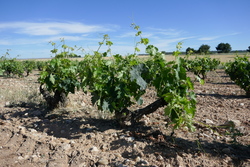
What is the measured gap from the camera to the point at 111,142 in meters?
3.08

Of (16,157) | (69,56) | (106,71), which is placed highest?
(69,56)

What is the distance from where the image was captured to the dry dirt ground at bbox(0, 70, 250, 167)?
2605mm

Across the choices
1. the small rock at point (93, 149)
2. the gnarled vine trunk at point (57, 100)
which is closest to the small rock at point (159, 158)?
the small rock at point (93, 149)

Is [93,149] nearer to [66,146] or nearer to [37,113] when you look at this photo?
[66,146]

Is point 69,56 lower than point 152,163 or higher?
higher

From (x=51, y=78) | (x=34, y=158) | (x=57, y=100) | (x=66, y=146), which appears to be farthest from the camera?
(x=57, y=100)

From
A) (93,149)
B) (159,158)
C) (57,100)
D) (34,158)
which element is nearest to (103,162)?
(93,149)

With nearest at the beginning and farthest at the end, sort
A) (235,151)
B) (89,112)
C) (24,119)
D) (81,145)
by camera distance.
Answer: (235,151) → (81,145) → (24,119) → (89,112)

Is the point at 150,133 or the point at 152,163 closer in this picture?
the point at 152,163

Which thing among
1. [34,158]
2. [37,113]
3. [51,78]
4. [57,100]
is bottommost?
[34,158]

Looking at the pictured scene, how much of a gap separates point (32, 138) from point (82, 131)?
0.79 metres

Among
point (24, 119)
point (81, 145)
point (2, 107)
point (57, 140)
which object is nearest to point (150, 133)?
point (81, 145)

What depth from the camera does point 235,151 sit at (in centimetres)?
280

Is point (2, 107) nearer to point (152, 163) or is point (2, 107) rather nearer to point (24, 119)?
point (24, 119)
